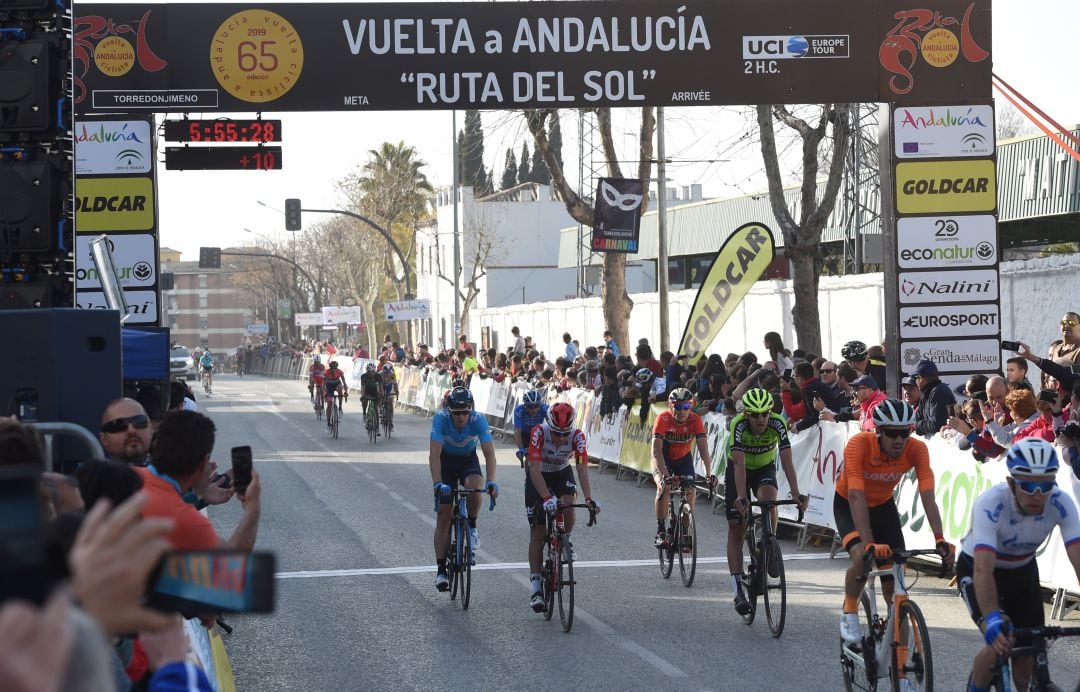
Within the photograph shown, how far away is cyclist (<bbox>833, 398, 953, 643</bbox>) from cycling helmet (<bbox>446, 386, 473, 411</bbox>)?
3.97 meters

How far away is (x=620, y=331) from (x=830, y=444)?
692 inches

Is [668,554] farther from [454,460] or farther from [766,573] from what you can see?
[766,573]

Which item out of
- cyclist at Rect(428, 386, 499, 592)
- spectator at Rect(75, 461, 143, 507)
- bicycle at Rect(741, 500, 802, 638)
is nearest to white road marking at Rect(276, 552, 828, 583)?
cyclist at Rect(428, 386, 499, 592)

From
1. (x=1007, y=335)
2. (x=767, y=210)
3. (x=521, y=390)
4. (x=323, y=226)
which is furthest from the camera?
(x=323, y=226)

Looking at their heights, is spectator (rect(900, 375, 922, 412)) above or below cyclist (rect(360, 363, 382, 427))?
above

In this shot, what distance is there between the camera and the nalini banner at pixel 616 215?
27047 millimetres

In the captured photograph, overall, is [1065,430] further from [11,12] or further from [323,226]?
[323,226]

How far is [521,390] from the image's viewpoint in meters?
30.1

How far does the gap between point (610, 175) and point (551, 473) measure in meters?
19.7

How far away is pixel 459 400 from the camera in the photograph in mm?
11461

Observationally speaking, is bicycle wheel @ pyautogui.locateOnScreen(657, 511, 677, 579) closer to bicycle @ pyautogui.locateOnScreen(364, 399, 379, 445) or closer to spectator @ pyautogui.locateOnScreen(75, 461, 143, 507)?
spectator @ pyautogui.locateOnScreen(75, 461, 143, 507)

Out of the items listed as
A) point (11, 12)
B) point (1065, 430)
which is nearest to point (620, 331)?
point (1065, 430)

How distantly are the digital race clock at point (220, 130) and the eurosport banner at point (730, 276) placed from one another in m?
6.24

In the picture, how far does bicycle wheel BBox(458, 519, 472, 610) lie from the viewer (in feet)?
36.6
